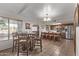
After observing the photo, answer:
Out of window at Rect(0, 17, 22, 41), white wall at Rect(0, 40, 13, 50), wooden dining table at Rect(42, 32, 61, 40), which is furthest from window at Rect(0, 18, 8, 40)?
wooden dining table at Rect(42, 32, 61, 40)

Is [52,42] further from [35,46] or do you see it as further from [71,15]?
[71,15]

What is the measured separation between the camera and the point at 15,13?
3.30 meters

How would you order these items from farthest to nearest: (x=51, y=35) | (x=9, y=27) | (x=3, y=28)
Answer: (x=51, y=35) → (x=9, y=27) → (x=3, y=28)

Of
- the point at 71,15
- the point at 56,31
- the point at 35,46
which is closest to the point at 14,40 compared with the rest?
the point at 35,46

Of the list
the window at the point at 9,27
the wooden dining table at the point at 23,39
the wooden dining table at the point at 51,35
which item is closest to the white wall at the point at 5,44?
the window at the point at 9,27

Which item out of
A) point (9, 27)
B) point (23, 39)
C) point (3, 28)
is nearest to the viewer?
point (3, 28)

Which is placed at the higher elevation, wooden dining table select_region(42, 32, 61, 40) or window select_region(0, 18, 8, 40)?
window select_region(0, 18, 8, 40)

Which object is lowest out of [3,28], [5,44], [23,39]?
[5,44]

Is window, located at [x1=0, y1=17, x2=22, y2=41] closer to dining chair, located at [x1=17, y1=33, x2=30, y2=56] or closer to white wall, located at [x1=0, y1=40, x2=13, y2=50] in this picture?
white wall, located at [x1=0, y1=40, x2=13, y2=50]

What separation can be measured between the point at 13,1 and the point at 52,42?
1.90 meters

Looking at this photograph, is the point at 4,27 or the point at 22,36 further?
the point at 22,36

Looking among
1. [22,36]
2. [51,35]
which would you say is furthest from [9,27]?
[51,35]

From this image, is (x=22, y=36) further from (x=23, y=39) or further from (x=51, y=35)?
(x=51, y=35)

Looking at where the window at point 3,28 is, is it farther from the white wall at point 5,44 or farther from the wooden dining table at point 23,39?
the wooden dining table at point 23,39
